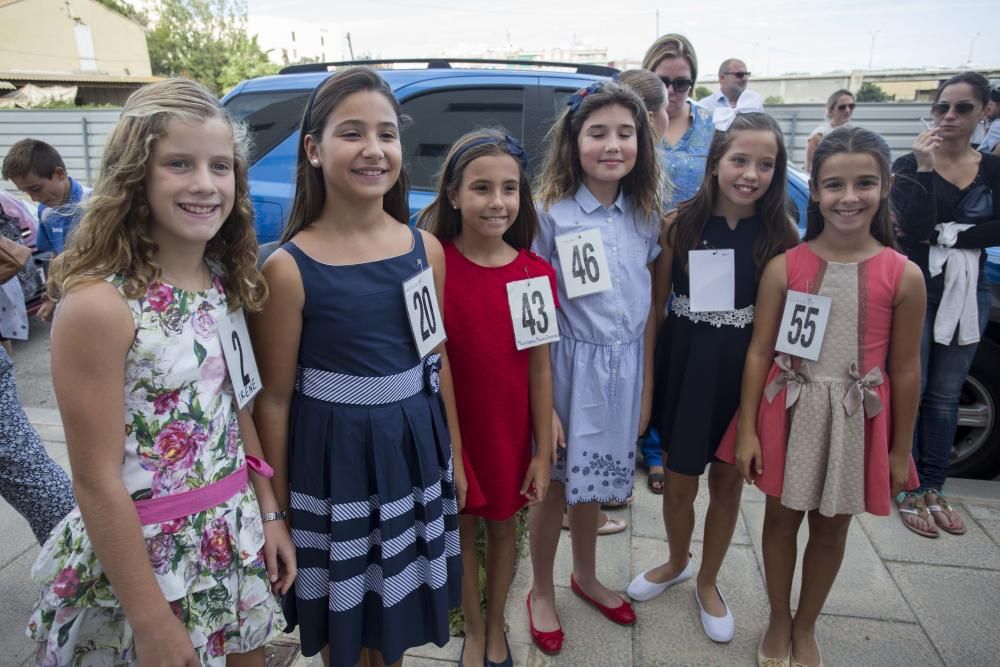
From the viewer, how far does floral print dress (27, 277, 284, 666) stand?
1.25 meters

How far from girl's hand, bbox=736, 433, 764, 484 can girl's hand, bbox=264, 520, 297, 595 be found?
53.7 inches

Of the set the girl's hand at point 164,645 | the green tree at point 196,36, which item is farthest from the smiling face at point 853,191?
the green tree at point 196,36

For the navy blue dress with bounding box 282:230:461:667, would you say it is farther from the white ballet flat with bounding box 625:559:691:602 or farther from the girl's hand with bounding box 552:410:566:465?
the white ballet flat with bounding box 625:559:691:602

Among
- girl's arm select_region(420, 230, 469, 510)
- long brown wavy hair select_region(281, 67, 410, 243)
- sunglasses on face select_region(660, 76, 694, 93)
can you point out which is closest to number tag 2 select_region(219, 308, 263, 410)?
long brown wavy hair select_region(281, 67, 410, 243)

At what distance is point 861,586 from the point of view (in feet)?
8.37

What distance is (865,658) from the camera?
219 centimetres

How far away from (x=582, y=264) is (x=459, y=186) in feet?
1.54

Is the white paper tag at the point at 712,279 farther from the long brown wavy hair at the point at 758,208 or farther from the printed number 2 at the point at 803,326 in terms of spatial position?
the printed number 2 at the point at 803,326

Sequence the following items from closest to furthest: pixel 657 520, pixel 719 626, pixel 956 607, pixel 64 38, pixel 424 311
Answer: pixel 424 311 < pixel 719 626 < pixel 956 607 < pixel 657 520 < pixel 64 38

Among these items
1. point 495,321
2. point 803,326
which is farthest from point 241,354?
point 803,326

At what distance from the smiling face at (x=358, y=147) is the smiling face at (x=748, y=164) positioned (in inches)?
43.2

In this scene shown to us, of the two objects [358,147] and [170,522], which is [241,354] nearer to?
[170,522]

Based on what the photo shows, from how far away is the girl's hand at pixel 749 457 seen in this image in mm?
2023

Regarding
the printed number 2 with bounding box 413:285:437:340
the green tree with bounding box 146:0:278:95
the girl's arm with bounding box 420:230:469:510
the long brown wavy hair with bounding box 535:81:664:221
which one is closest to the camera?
the printed number 2 with bounding box 413:285:437:340
